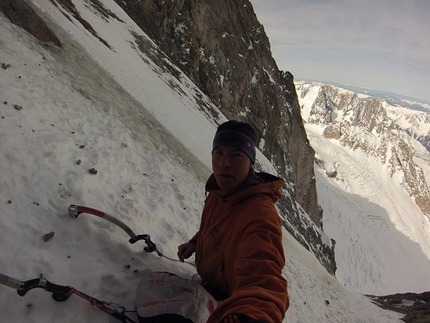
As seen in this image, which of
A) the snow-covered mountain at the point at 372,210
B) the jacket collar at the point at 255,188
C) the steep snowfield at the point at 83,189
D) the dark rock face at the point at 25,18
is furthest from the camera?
the snow-covered mountain at the point at 372,210

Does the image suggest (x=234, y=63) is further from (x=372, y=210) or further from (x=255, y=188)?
→ (x=372, y=210)

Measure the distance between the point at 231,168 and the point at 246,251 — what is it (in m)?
0.88


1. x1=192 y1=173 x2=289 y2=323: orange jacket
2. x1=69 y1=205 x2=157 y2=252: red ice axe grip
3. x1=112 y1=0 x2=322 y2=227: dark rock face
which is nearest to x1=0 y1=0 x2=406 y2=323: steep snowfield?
x1=69 y1=205 x2=157 y2=252: red ice axe grip

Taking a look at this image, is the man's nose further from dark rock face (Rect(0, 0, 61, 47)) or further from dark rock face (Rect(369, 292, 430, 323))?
dark rock face (Rect(369, 292, 430, 323))

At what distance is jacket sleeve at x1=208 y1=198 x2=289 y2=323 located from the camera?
2.04 m

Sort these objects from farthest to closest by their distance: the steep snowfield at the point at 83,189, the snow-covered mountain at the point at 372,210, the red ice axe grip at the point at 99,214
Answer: the snow-covered mountain at the point at 372,210
the red ice axe grip at the point at 99,214
the steep snowfield at the point at 83,189

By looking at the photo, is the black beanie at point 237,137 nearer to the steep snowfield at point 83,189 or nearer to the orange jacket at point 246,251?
the orange jacket at point 246,251

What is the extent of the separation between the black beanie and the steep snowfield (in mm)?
1992

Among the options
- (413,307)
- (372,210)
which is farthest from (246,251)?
(372,210)

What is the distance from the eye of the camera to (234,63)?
36.4 metres

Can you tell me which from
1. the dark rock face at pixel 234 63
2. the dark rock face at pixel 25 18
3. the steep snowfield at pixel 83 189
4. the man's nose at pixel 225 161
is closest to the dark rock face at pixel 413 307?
the steep snowfield at pixel 83 189

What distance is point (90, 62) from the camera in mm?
10898

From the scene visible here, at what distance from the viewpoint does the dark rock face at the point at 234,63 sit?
31281 mm

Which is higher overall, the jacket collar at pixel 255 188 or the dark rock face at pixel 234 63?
the dark rock face at pixel 234 63
